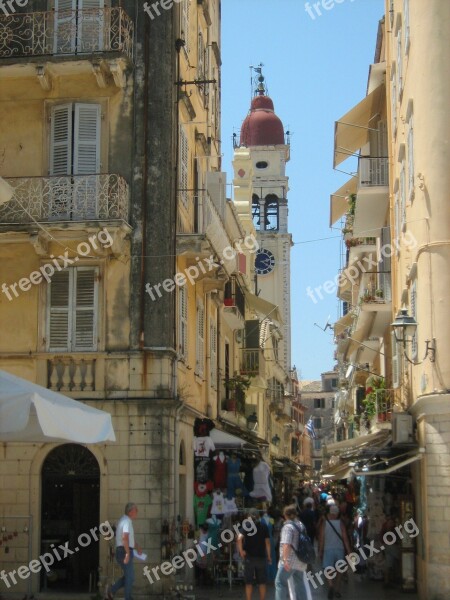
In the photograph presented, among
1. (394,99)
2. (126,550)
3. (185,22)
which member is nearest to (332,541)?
(126,550)

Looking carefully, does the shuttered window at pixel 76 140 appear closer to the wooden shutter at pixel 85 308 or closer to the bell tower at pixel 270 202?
the wooden shutter at pixel 85 308

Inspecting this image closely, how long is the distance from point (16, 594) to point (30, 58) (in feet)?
35.3

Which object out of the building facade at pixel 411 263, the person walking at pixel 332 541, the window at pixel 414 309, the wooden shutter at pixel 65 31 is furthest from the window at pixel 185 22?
the person walking at pixel 332 541

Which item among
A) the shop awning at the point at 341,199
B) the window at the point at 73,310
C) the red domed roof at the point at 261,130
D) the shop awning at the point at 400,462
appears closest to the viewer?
the shop awning at the point at 400,462

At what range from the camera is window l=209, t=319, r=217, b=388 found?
91.8ft

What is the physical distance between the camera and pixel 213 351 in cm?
2864

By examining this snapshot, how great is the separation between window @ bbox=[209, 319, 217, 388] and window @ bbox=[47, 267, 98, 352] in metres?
7.09

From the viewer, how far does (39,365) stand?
Answer: 829 inches

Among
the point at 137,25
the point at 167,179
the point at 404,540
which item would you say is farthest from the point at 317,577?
the point at 137,25

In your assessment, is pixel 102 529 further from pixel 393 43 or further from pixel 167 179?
pixel 393 43

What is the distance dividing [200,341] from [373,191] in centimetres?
617

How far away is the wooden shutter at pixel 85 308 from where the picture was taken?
2114 cm

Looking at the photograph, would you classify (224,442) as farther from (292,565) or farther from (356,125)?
(356,125)

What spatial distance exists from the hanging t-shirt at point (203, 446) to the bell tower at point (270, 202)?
4611 cm
